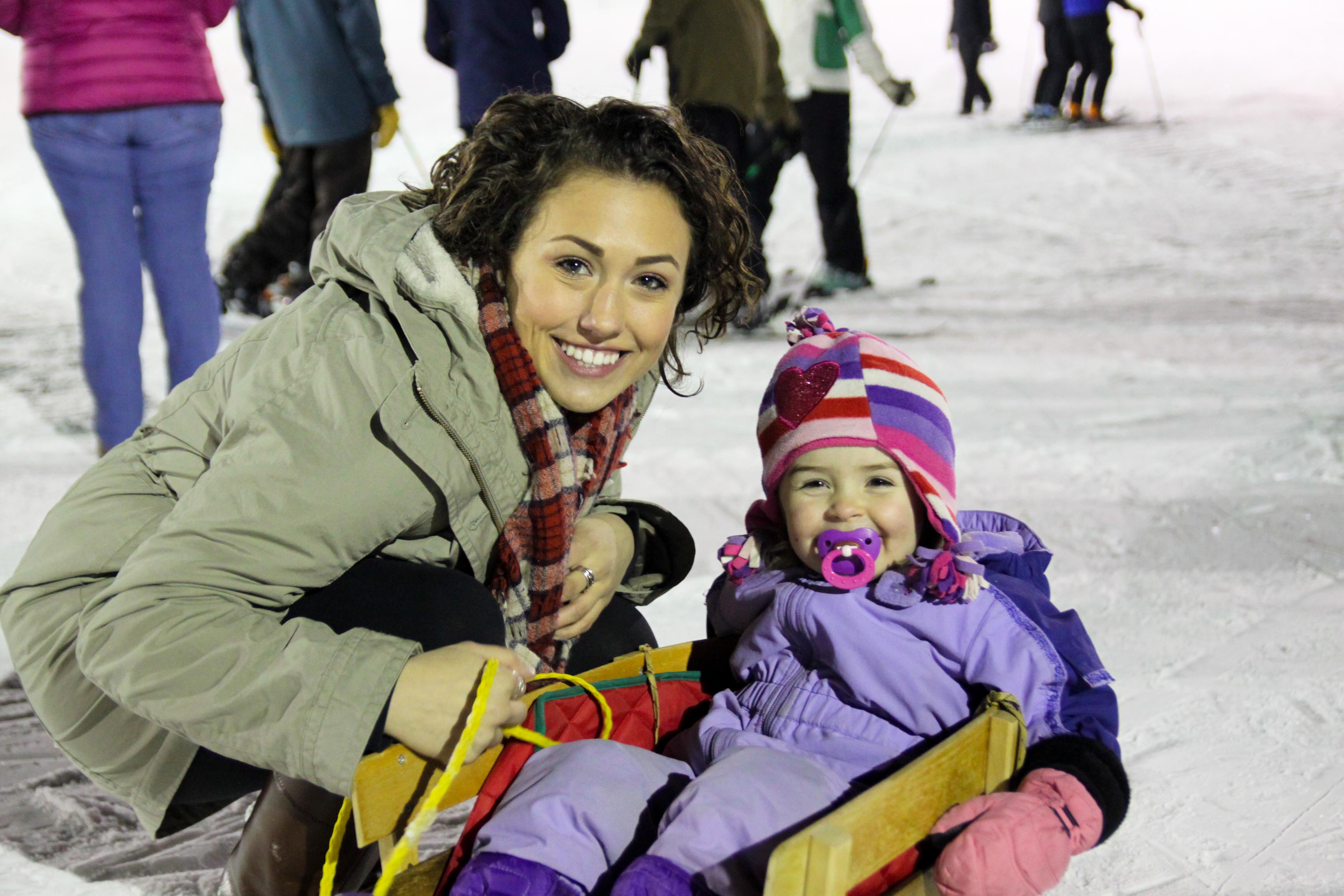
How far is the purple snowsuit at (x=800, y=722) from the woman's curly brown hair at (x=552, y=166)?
20.8 inches

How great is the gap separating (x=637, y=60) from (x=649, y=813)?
3.40 m

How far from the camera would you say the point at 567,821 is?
3.95 ft

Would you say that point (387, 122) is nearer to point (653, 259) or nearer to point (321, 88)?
point (321, 88)

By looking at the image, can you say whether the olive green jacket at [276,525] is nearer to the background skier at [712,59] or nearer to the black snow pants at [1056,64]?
the background skier at [712,59]

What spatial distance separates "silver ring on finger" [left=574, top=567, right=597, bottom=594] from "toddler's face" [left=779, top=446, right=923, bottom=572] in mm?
289

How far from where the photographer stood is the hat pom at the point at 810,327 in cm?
171

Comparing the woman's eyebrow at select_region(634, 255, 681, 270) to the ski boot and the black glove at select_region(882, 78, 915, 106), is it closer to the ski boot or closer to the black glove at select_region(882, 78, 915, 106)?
the black glove at select_region(882, 78, 915, 106)

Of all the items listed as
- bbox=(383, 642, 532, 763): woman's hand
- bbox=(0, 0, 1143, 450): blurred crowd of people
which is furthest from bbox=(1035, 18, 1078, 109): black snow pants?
bbox=(383, 642, 532, 763): woman's hand

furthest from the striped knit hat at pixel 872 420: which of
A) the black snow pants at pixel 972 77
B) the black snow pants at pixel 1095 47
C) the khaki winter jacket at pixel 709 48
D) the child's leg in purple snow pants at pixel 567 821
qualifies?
the black snow pants at pixel 972 77

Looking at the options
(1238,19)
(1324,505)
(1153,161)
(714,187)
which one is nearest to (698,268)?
(714,187)

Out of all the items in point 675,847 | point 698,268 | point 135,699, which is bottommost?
point 675,847

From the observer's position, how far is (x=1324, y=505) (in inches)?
115

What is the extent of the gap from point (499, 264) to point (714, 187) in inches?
11.7

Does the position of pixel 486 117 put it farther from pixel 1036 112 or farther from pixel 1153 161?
pixel 1036 112
